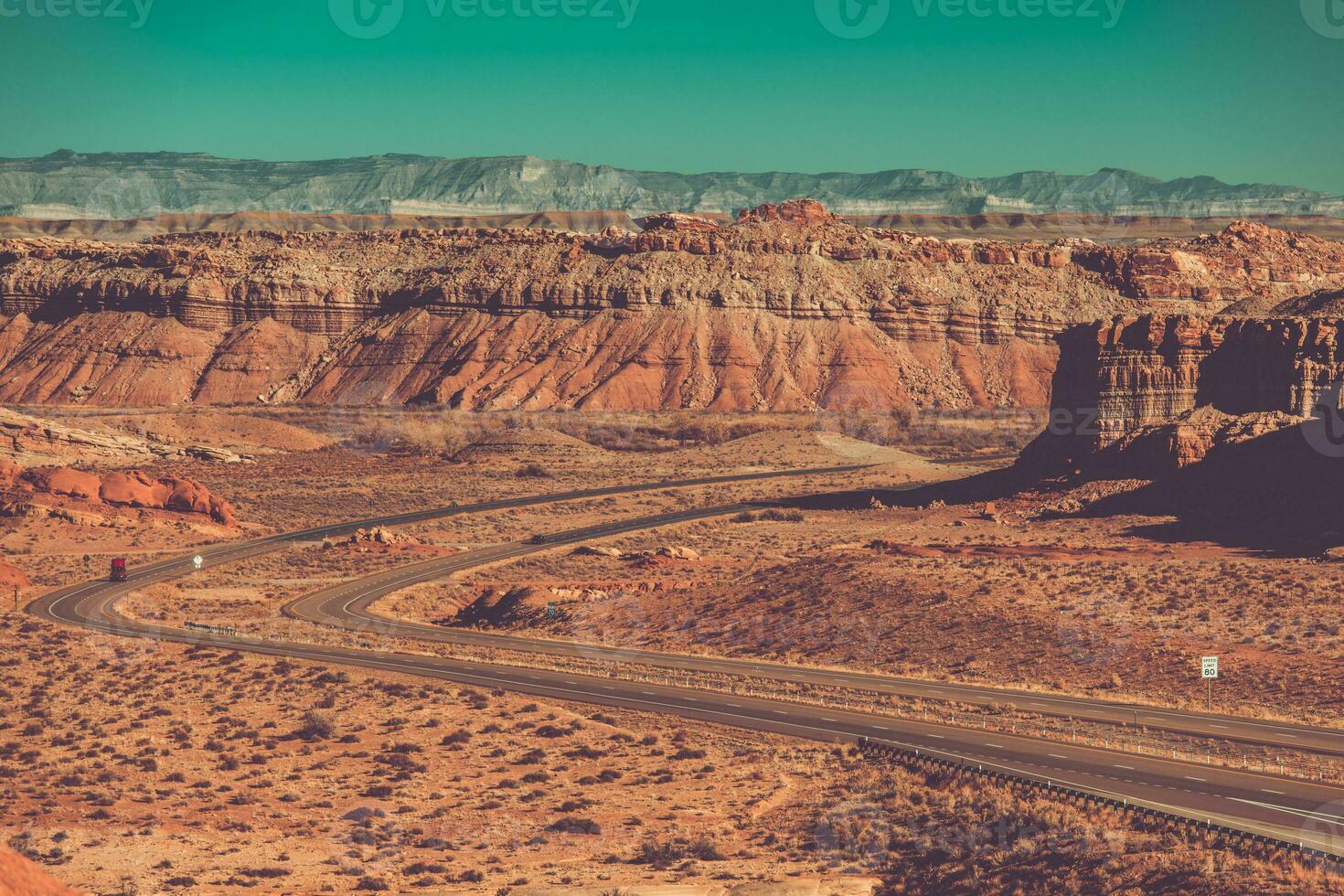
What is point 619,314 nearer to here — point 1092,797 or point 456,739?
point 456,739

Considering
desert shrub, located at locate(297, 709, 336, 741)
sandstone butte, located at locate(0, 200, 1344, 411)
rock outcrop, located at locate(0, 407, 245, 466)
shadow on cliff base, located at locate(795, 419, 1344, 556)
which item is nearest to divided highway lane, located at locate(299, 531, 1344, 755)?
desert shrub, located at locate(297, 709, 336, 741)

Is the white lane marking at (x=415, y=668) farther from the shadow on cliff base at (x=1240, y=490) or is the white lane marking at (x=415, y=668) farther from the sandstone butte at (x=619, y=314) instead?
the sandstone butte at (x=619, y=314)

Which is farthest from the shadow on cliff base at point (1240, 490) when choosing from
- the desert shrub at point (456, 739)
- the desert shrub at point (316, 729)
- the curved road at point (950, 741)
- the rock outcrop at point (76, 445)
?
the rock outcrop at point (76, 445)

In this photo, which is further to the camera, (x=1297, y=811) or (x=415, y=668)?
(x=415, y=668)

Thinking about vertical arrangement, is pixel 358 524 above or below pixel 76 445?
below

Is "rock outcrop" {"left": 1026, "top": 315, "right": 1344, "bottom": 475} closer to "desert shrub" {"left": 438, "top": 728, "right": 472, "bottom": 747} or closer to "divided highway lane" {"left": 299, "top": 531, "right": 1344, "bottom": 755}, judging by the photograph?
"divided highway lane" {"left": 299, "top": 531, "right": 1344, "bottom": 755}

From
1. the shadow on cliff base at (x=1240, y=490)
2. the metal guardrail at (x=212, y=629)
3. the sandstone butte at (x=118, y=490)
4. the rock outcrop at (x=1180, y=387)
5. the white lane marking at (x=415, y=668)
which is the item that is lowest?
the metal guardrail at (x=212, y=629)

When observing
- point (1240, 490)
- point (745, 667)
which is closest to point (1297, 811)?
point (745, 667)
